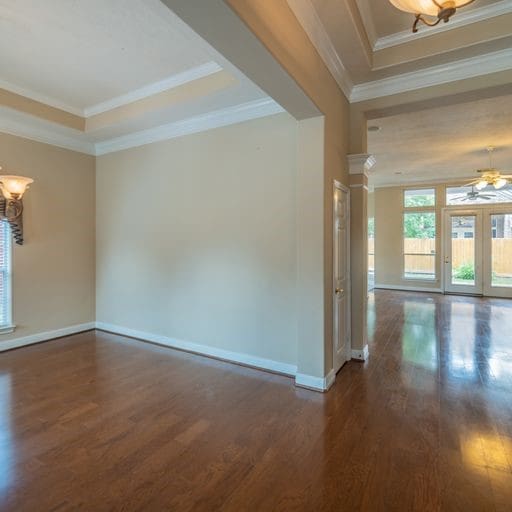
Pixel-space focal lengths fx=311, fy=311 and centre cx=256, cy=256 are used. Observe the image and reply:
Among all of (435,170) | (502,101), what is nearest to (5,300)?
(502,101)

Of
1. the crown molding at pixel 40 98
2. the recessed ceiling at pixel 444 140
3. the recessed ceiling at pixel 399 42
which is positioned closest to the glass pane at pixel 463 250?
the recessed ceiling at pixel 444 140

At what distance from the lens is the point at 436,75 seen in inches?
126

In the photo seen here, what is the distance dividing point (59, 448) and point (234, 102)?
3.57 metres

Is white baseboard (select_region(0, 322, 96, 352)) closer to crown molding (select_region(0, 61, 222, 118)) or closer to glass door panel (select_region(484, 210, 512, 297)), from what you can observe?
crown molding (select_region(0, 61, 222, 118))

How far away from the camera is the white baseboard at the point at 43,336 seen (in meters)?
4.18

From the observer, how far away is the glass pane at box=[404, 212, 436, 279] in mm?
8906

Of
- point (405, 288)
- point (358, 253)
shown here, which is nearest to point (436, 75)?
point (358, 253)

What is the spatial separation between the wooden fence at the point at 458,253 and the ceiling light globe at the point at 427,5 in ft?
27.3

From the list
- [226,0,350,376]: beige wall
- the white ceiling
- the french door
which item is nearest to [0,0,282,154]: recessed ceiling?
the white ceiling

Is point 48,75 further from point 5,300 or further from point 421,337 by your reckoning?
point 421,337

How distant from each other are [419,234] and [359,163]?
647 centimetres

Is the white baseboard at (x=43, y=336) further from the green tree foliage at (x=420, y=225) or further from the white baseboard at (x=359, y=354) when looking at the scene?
the green tree foliage at (x=420, y=225)

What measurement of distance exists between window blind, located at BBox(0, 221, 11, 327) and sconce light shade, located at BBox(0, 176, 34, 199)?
47 centimetres

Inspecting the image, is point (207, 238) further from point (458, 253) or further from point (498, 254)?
point (498, 254)
